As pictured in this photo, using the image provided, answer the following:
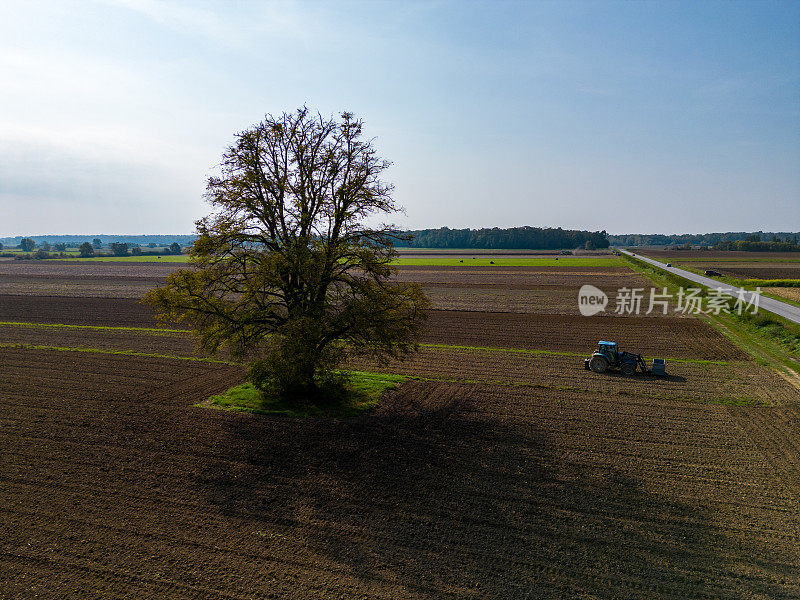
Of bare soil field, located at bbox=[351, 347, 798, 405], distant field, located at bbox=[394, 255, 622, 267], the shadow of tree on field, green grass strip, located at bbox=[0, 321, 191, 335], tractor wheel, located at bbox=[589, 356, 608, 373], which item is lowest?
the shadow of tree on field

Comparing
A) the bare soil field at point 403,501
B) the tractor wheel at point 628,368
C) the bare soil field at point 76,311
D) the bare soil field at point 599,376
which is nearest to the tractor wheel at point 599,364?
the bare soil field at point 599,376

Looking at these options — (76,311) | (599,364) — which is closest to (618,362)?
(599,364)

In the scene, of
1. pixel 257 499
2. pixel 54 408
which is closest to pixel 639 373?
pixel 257 499

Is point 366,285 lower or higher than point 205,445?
higher

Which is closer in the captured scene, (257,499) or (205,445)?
(257,499)

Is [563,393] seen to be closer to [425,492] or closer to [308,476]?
[425,492]

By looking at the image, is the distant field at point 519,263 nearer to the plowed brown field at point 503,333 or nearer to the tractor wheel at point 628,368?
the plowed brown field at point 503,333

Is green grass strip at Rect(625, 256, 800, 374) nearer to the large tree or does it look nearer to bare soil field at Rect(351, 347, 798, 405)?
bare soil field at Rect(351, 347, 798, 405)

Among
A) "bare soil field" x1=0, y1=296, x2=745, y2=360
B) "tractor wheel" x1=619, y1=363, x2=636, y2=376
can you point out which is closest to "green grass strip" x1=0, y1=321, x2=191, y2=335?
"bare soil field" x1=0, y1=296, x2=745, y2=360
